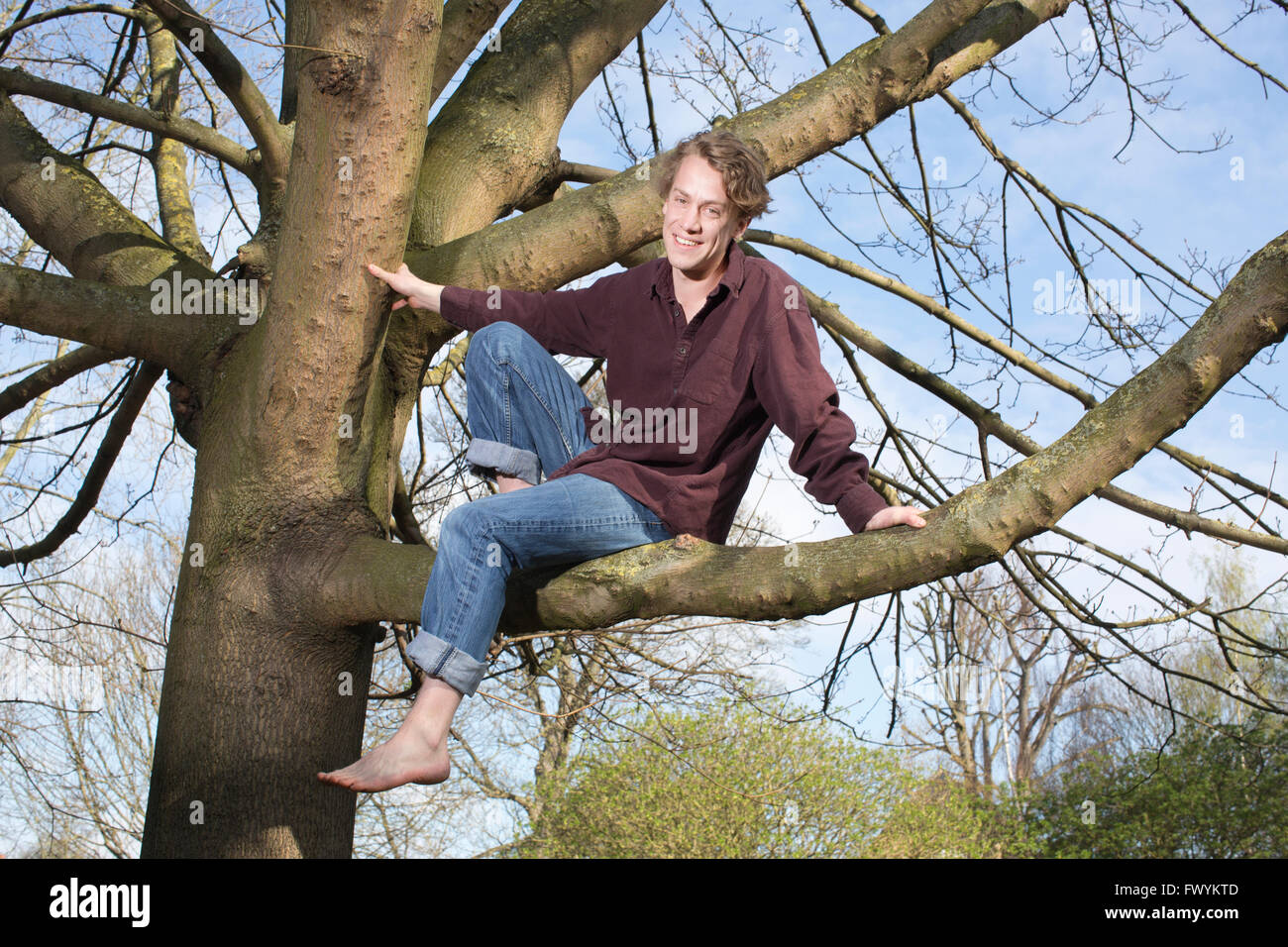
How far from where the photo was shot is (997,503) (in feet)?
6.72

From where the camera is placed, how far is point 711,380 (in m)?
2.41

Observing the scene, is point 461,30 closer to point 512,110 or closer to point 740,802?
point 512,110

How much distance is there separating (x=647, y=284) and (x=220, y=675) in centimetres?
149

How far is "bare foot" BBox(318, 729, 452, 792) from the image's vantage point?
2201 mm

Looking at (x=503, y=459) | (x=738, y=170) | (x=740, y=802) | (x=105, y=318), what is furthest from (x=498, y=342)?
(x=740, y=802)

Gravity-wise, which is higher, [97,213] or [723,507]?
[97,213]

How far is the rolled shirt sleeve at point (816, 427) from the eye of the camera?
221cm

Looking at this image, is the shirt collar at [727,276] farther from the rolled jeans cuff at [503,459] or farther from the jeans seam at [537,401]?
the rolled jeans cuff at [503,459]

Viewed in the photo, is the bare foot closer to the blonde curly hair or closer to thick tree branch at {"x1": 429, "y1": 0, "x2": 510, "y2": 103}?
the blonde curly hair

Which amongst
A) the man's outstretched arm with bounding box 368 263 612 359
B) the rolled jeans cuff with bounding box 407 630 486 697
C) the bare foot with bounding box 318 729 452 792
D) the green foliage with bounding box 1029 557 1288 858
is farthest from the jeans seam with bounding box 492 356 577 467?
the green foliage with bounding box 1029 557 1288 858

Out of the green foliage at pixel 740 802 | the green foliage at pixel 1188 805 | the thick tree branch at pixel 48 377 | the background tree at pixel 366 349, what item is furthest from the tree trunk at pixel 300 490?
the green foliage at pixel 1188 805

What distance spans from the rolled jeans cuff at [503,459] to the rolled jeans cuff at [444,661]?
0.48 m
